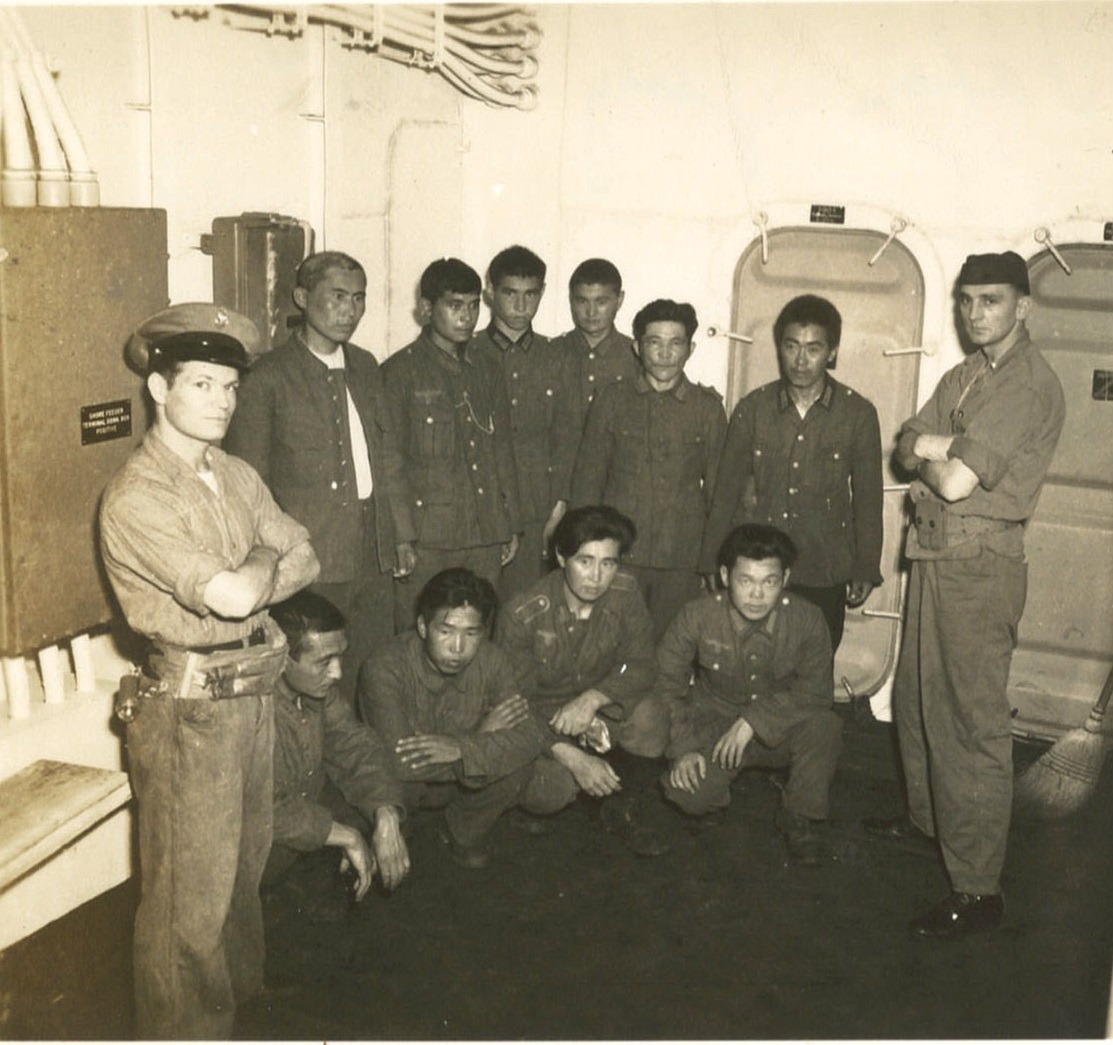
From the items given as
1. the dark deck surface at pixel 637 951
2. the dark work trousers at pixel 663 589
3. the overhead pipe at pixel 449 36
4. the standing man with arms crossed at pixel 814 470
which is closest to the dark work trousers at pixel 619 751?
the dark deck surface at pixel 637 951

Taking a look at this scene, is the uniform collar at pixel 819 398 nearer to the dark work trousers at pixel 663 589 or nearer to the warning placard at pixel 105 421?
the dark work trousers at pixel 663 589

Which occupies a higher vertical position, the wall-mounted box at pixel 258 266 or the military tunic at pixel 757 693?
the wall-mounted box at pixel 258 266

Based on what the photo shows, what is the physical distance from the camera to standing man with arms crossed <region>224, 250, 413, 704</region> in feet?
16.4

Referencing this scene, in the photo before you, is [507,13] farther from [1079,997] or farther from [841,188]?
[1079,997]

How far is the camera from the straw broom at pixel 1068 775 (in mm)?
5621

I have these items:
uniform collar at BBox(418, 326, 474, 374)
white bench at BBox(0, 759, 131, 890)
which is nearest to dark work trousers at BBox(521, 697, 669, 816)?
white bench at BBox(0, 759, 131, 890)

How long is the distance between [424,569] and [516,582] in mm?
882

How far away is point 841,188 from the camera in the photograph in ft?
21.4

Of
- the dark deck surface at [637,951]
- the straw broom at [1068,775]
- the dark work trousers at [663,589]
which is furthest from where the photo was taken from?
the dark work trousers at [663,589]

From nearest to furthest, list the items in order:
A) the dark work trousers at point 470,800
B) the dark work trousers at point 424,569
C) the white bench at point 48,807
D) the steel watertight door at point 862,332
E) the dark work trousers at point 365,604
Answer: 1. the white bench at point 48,807
2. the dark work trousers at point 470,800
3. the dark work trousers at point 365,604
4. the dark work trousers at point 424,569
5. the steel watertight door at point 862,332

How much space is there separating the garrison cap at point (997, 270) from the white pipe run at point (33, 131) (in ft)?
10.2

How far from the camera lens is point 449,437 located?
5.77 m

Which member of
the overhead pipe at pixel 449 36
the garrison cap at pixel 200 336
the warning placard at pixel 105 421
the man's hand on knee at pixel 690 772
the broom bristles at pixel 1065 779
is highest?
the overhead pipe at pixel 449 36

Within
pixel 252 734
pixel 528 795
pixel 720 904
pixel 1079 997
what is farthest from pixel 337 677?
pixel 1079 997
